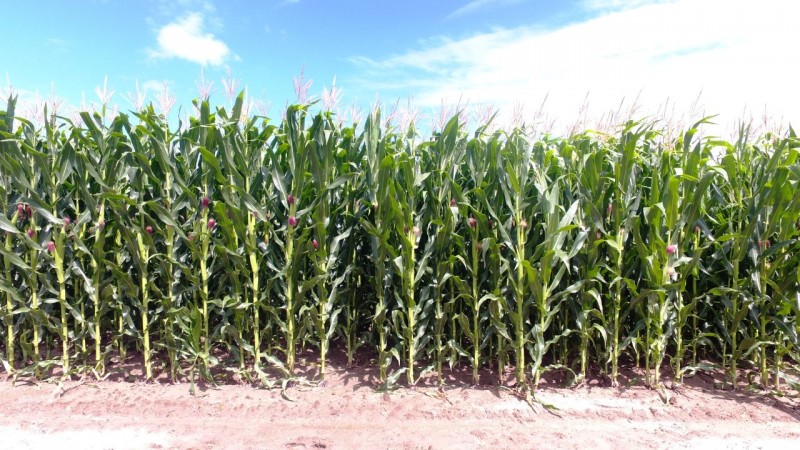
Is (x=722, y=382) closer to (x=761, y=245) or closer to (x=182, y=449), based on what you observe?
(x=761, y=245)

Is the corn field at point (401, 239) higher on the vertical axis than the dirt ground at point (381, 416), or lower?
higher

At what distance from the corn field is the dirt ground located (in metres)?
0.15

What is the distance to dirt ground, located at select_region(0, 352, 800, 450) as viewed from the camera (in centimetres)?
272

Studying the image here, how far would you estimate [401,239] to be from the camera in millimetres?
3033

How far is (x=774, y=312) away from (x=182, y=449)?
384cm

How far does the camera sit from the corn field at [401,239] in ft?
9.96

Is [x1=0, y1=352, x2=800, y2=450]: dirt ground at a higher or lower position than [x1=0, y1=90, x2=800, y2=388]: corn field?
lower

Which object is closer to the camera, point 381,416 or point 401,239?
point 381,416

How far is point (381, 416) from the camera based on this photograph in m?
2.91

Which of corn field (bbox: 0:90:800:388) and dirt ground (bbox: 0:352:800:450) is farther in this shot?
corn field (bbox: 0:90:800:388)

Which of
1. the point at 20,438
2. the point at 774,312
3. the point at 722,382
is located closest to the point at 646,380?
the point at 722,382

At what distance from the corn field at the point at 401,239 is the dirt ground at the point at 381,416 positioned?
0.15 metres

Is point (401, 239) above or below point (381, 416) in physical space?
above

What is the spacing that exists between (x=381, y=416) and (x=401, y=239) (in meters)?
1.05
